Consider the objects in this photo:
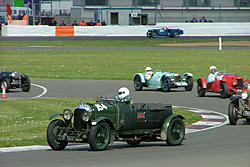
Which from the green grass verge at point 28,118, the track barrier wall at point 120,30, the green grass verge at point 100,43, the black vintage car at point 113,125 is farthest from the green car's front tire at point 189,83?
the track barrier wall at point 120,30

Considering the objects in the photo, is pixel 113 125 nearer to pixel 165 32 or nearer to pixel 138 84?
pixel 138 84

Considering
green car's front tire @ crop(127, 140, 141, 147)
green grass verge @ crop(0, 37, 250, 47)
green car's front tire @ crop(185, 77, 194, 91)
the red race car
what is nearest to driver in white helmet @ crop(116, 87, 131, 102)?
green car's front tire @ crop(127, 140, 141, 147)

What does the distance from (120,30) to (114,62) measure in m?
30.3

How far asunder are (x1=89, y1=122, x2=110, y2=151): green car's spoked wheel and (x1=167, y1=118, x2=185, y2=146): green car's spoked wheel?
5.21 feet

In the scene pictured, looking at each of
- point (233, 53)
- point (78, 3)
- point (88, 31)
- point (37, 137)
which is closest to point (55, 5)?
point (78, 3)

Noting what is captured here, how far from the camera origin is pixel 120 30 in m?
72.5

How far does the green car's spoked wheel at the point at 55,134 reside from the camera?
1127 cm

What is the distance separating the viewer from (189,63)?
41344 millimetres

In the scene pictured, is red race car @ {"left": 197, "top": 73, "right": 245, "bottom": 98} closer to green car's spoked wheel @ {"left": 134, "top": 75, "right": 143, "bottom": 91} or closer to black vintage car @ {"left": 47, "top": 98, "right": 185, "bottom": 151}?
green car's spoked wheel @ {"left": 134, "top": 75, "right": 143, "bottom": 91}

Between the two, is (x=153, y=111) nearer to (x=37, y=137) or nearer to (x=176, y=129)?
(x=176, y=129)

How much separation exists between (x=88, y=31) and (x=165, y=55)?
81.1 feet

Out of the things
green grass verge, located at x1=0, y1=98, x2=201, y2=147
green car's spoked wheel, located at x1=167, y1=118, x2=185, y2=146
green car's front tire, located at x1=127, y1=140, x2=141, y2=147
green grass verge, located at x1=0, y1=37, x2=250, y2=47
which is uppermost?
green grass verge, located at x1=0, y1=37, x2=250, y2=47

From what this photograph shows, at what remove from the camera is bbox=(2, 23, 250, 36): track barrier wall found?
70438 mm

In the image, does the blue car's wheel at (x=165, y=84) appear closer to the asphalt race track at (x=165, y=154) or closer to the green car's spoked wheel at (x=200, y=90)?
the green car's spoked wheel at (x=200, y=90)
